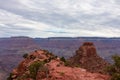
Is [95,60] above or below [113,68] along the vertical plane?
below

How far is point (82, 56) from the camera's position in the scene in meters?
142

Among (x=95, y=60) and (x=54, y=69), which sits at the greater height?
(x=54, y=69)

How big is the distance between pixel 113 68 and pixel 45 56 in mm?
22632

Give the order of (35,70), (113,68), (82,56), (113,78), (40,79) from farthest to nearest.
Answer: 1. (82,56)
2. (35,70)
3. (113,68)
4. (40,79)
5. (113,78)

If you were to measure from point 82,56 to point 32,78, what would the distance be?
10325 centimetres

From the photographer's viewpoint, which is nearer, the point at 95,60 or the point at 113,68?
the point at 113,68

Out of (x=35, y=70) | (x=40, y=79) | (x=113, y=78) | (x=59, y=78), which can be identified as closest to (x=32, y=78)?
(x=35, y=70)

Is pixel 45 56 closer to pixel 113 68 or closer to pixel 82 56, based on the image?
pixel 113 68

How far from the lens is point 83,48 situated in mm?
147375

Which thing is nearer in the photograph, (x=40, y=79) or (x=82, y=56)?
(x=40, y=79)

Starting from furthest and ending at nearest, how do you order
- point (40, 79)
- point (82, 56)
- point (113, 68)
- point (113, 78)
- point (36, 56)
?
point (82, 56) < point (36, 56) < point (113, 68) < point (40, 79) < point (113, 78)

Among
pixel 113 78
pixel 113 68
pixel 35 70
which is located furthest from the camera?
pixel 35 70

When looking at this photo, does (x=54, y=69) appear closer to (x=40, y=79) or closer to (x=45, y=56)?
(x=40, y=79)

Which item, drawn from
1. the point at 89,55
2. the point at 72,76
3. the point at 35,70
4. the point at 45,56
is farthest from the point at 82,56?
the point at 72,76
